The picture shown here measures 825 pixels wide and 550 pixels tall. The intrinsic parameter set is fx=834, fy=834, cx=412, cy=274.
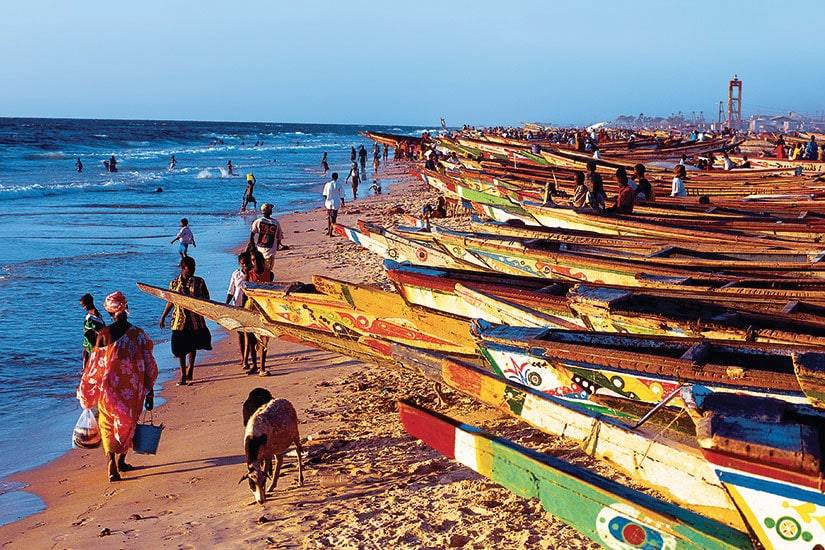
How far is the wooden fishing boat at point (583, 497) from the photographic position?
10.2 feet

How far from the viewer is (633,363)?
459 cm

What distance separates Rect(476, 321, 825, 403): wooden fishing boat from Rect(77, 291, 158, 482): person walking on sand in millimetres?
2410

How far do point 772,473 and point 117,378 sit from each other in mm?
4305

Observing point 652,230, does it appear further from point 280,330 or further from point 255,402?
point 255,402

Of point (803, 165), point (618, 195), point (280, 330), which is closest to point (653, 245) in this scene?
point (618, 195)

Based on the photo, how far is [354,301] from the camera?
6.91m

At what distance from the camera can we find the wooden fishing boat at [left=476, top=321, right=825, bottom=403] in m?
4.27

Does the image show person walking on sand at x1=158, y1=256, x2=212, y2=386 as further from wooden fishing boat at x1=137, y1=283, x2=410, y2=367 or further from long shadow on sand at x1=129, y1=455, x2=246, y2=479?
long shadow on sand at x1=129, y1=455, x2=246, y2=479

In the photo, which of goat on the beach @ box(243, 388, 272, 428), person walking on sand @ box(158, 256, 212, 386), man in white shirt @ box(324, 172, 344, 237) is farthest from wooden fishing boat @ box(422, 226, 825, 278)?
man in white shirt @ box(324, 172, 344, 237)

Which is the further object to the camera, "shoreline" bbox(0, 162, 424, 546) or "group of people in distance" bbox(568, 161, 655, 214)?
"group of people in distance" bbox(568, 161, 655, 214)

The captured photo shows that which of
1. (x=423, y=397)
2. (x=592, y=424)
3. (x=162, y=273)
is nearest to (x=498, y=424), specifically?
(x=423, y=397)

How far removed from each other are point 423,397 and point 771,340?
285 cm

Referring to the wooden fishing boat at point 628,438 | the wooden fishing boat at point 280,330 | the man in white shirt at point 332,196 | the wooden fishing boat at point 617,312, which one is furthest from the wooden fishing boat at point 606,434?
the man in white shirt at point 332,196

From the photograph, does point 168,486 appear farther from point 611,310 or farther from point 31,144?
point 31,144
